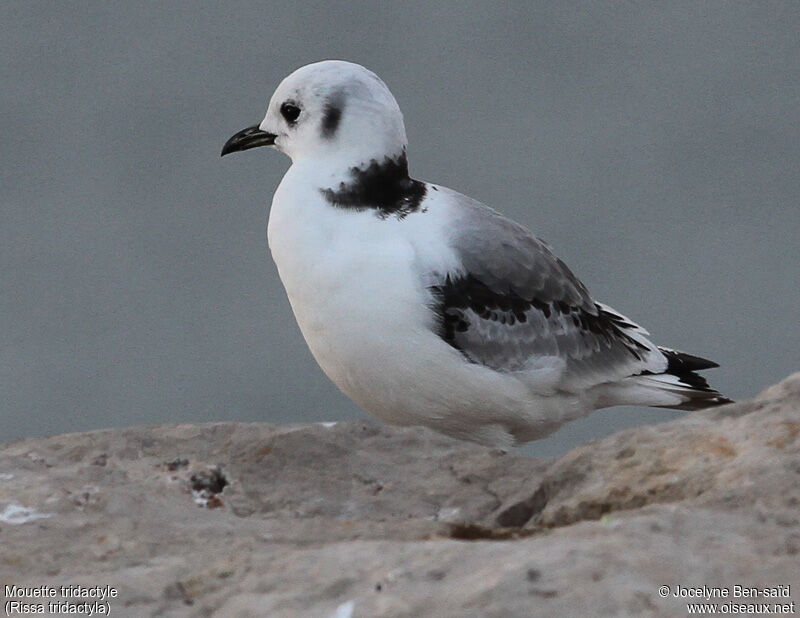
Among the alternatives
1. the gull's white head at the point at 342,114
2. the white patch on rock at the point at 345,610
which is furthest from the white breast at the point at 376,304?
the white patch on rock at the point at 345,610

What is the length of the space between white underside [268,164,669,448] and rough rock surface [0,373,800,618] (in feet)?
2.02

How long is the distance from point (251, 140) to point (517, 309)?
172cm

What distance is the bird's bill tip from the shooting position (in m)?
7.36

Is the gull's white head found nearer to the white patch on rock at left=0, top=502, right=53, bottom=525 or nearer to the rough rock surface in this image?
the rough rock surface

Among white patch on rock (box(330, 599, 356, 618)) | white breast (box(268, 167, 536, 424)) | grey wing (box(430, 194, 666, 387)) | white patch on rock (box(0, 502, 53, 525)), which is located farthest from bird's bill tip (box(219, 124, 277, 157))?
white patch on rock (box(330, 599, 356, 618))

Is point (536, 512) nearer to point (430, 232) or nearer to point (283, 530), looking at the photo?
point (283, 530)

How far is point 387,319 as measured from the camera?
655 cm

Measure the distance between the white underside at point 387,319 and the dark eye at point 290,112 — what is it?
0.27 meters

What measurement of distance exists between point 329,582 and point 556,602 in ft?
2.23

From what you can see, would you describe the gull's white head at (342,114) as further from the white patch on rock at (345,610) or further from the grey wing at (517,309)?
the white patch on rock at (345,610)

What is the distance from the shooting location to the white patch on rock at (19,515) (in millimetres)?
4922

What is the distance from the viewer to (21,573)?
14.5 ft

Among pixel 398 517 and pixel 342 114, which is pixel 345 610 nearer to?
pixel 398 517

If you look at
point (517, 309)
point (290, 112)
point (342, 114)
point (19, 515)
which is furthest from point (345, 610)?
point (290, 112)
